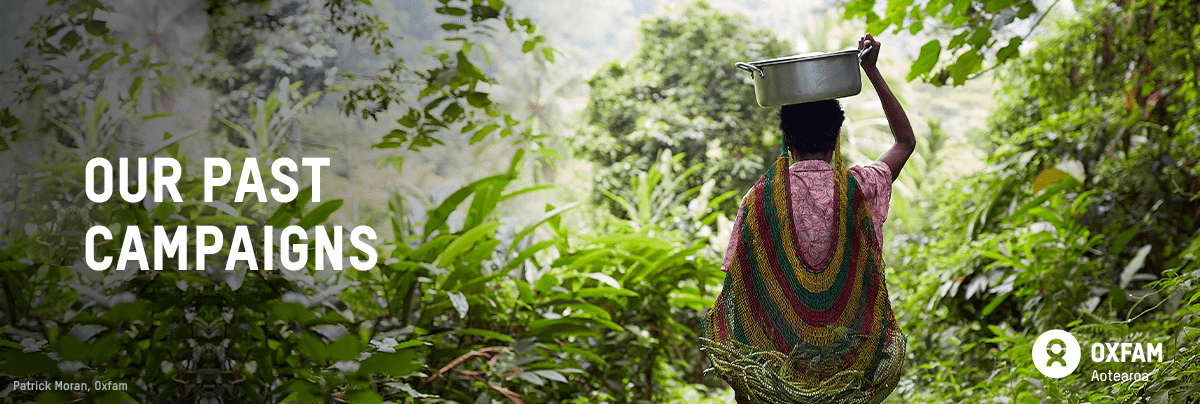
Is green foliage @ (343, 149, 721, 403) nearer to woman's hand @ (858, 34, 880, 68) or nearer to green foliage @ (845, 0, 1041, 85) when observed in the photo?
green foliage @ (845, 0, 1041, 85)

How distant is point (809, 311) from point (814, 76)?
0.48 m

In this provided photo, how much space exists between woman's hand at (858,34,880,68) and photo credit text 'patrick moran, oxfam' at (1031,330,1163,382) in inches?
47.2

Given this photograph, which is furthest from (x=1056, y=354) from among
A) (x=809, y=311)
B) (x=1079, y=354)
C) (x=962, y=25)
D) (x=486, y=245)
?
(x=486, y=245)

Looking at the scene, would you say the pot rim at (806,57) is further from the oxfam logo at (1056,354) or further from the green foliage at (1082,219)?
the oxfam logo at (1056,354)

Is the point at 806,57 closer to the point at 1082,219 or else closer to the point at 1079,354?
the point at 1079,354

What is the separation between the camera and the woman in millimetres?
1544

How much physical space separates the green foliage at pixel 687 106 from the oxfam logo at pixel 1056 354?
20.2ft

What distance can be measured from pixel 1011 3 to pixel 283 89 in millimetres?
2290

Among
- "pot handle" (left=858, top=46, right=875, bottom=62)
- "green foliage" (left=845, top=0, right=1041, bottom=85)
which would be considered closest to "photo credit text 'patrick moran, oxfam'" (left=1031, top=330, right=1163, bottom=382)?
"green foliage" (left=845, top=0, right=1041, bottom=85)

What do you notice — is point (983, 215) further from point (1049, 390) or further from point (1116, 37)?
point (1049, 390)

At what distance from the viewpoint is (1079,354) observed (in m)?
2.32

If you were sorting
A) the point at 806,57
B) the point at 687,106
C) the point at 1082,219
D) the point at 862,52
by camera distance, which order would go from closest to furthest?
the point at 806,57 → the point at 862,52 → the point at 1082,219 → the point at 687,106

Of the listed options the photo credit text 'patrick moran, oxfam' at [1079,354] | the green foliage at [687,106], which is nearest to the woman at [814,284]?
the photo credit text 'patrick moran, oxfam' at [1079,354]

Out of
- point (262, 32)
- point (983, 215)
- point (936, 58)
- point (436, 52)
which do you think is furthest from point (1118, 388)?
point (262, 32)
